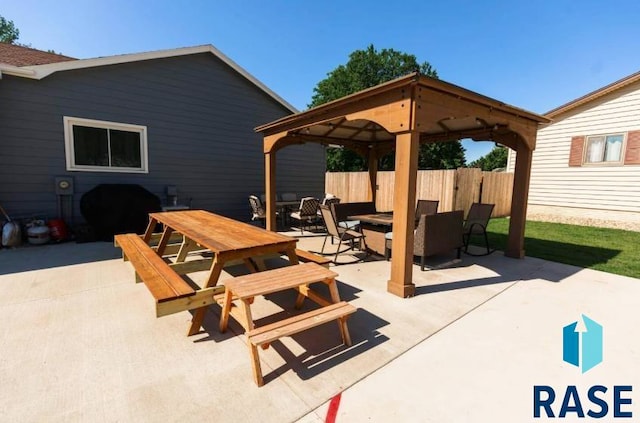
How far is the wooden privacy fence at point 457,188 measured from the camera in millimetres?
9695

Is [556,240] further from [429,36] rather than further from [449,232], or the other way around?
[429,36]

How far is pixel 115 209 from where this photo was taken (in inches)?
251

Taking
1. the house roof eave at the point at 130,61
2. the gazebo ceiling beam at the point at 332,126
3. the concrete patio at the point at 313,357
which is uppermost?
the house roof eave at the point at 130,61

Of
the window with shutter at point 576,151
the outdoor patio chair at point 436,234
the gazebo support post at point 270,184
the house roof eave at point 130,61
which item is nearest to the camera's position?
the outdoor patio chair at point 436,234

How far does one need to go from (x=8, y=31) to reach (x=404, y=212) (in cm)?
3363

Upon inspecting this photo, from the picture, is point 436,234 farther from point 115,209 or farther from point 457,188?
point 115,209

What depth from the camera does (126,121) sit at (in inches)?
274

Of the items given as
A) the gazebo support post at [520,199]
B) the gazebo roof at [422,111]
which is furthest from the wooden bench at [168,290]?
the gazebo support post at [520,199]

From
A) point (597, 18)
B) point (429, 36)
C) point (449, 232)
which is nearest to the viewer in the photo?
point (449, 232)

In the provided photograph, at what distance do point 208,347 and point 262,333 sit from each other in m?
0.75

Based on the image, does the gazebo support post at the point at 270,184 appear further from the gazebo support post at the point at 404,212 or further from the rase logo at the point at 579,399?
the rase logo at the point at 579,399

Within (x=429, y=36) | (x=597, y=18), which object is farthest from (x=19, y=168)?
(x=429, y=36)

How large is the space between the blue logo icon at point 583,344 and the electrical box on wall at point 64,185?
856 cm

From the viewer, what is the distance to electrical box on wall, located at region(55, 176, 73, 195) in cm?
621
